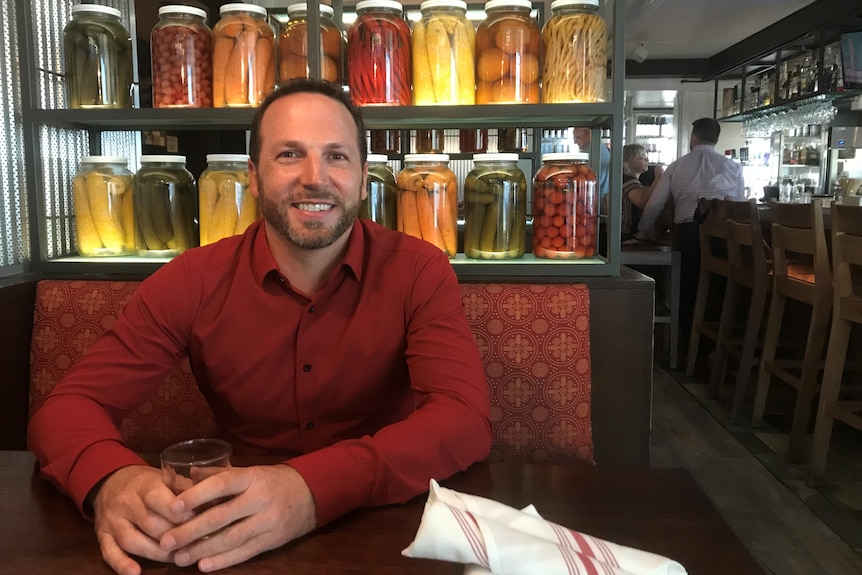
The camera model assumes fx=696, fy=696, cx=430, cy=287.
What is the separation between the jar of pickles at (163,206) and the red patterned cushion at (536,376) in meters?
0.81

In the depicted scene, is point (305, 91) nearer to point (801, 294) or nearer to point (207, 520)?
point (207, 520)

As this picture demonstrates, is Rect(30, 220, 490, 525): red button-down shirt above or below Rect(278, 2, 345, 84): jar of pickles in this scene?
below

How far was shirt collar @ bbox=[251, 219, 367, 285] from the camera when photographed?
1.27m

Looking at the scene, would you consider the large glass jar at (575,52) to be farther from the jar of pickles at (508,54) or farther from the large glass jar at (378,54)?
the large glass jar at (378,54)

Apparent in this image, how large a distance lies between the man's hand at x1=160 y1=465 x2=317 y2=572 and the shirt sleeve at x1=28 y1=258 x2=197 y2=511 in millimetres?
214

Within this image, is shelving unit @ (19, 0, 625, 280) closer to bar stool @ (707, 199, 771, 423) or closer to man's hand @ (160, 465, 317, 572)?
man's hand @ (160, 465, 317, 572)

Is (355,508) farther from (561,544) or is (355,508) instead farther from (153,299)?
(153,299)

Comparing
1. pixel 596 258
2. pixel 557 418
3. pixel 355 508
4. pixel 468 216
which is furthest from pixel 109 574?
pixel 596 258

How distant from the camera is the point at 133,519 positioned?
787 millimetres

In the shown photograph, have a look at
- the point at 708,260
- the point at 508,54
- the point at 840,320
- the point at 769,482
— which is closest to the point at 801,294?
the point at 840,320

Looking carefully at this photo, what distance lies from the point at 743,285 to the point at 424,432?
3.03 metres

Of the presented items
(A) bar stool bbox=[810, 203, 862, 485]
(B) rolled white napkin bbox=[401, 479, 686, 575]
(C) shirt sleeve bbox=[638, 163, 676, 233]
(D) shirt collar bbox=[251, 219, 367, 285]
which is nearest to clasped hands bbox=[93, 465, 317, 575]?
(B) rolled white napkin bbox=[401, 479, 686, 575]

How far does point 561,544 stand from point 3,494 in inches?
29.0

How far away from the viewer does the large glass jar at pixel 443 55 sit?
1.69 metres
